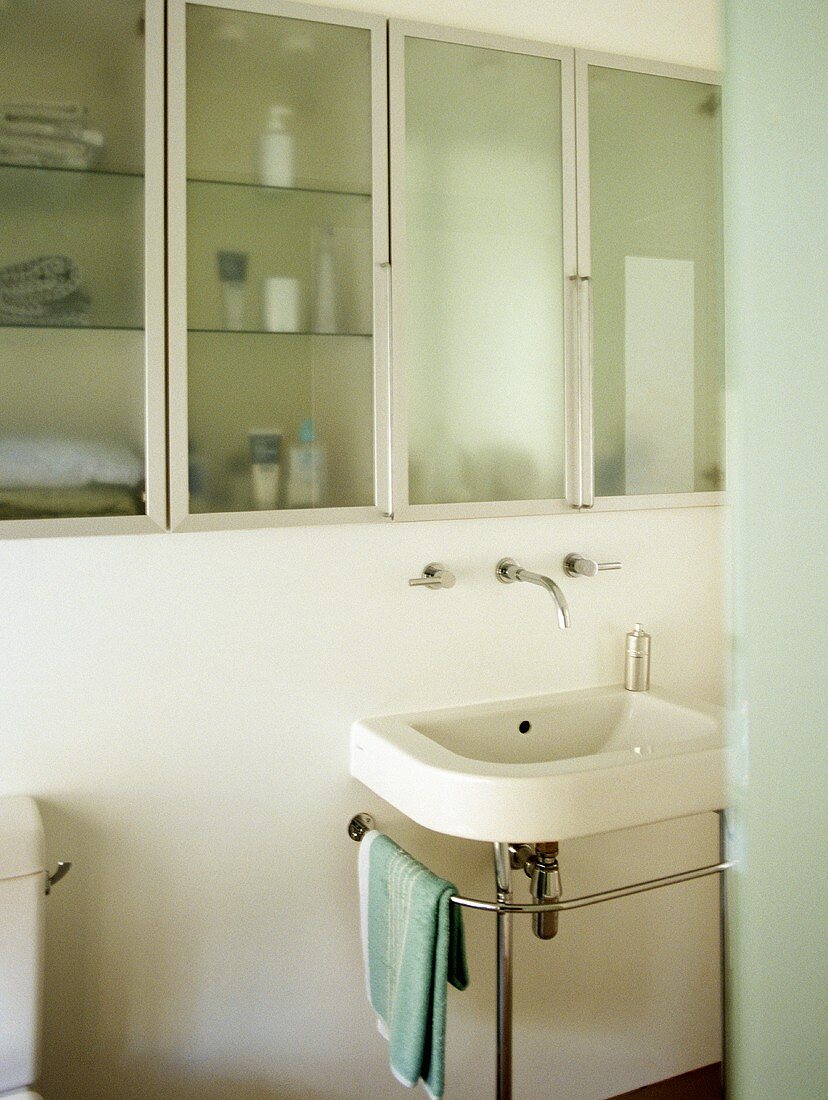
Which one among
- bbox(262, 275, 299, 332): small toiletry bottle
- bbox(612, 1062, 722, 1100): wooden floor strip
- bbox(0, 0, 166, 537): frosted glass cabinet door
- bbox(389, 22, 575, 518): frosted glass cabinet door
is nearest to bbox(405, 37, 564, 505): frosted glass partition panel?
bbox(389, 22, 575, 518): frosted glass cabinet door

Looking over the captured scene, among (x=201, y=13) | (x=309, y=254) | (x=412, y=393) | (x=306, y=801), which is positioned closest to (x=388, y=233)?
(x=309, y=254)

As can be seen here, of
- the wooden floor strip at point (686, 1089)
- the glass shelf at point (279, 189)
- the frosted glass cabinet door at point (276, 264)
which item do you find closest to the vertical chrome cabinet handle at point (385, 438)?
the frosted glass cabinet door at point (276, 264)

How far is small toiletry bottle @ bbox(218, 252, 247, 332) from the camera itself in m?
1.63

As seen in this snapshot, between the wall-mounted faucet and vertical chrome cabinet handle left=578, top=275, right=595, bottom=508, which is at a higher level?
vertical chrome cabinet handle left=578, top=275, right=595, bottom=508

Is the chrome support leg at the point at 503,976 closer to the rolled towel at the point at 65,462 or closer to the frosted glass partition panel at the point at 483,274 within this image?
the frosted glass partition panel at the point at 483,274

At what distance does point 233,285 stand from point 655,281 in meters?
0.87

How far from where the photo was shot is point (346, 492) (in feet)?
5.65

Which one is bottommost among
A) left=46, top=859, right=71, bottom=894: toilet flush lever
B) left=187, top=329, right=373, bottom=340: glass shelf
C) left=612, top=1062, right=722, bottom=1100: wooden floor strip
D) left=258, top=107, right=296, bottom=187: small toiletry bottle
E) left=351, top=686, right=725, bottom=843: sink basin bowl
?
left=612, top=1062, right=722, bottom=1100: wooden floor strip

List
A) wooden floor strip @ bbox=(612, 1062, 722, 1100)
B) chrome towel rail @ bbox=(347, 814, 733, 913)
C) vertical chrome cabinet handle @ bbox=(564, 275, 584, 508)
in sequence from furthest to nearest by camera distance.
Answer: wooden floor strip @ bbox=(612, 1062, 722, 1100), vertical chrome cabinet handle @ bbox=(564, 275, 584, 508), chrome towel rail @ bbox=(347, 814, 733, 913)

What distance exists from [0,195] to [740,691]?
1536mm

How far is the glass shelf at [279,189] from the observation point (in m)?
1.60

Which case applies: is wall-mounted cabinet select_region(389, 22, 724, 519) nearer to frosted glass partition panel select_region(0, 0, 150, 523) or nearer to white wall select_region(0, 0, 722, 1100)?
white wall select_region(0, 0, 722, 1100)

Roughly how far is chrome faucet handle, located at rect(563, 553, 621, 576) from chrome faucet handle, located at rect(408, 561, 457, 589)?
262 mm

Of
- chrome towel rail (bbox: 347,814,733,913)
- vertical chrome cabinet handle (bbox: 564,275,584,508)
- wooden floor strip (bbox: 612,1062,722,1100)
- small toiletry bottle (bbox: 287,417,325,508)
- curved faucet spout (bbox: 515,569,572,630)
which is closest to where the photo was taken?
chrome towel rail (bbox: 347,814,733,913)
